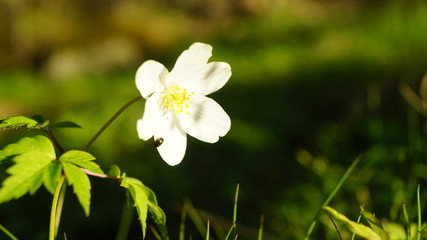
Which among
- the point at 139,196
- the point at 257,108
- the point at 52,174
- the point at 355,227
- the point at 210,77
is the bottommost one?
the point at 257,108

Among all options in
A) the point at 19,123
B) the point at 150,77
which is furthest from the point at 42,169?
the point at 150,77

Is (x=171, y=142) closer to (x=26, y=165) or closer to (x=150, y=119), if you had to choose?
(x=150, y=119)

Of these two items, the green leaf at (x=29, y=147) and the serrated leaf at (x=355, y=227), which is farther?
the serrated leaf at (x=355, y=227)

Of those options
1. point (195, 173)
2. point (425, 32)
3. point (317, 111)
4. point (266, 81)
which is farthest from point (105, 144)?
point (425, 32)

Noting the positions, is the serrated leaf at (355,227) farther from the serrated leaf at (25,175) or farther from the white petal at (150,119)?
the serrated leaf at (25,175)

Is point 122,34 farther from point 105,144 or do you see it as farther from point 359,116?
point 359,116

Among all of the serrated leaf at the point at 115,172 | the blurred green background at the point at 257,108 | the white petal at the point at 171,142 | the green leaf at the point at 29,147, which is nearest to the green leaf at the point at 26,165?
the green leaf at the point at 29,147

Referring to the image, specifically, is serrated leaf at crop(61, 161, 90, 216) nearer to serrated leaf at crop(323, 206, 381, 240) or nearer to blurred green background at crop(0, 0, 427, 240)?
serrated leaf at crop(323, 206, 381, 240)
